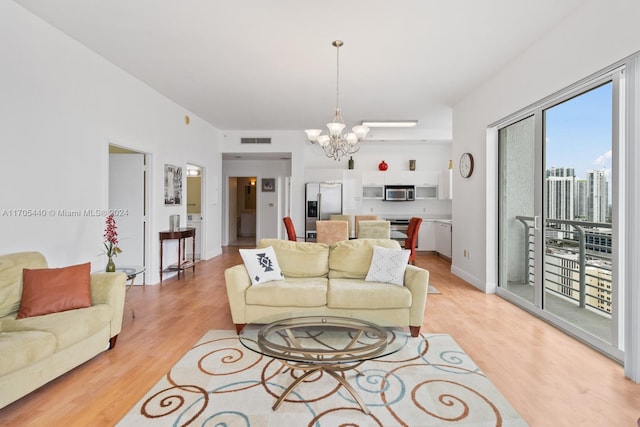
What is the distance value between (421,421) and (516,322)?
2.20 m

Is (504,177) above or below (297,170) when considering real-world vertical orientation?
below

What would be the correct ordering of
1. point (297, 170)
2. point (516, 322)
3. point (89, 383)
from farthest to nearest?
point (297, 170) → point (516, 322) → point (89, 383)

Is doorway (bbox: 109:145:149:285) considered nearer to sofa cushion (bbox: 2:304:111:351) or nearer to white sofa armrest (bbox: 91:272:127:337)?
white sofa armrest (bbox: 91:272:127:337)

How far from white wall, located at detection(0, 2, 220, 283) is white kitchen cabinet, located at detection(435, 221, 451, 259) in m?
6.04

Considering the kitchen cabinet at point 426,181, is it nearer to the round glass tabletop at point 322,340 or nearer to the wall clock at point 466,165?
the wall clock at point 466,165

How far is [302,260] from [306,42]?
2.27m

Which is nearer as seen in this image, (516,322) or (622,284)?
(622,284)

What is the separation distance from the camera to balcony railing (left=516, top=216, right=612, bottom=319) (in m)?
3.03

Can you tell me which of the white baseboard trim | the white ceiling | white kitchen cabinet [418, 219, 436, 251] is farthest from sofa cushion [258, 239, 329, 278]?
white kitchen cabinet [418, 219, 436, 251]

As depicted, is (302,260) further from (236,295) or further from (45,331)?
(45,331)

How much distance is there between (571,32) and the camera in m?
3.05

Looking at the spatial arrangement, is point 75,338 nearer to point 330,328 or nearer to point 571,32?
point 330,328

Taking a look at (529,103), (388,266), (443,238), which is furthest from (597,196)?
(443,238)

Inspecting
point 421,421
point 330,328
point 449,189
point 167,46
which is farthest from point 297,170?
point 421,421
